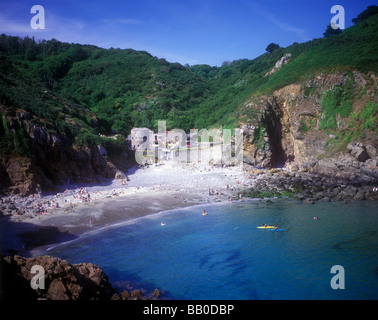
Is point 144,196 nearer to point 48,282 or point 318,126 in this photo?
point 48,282

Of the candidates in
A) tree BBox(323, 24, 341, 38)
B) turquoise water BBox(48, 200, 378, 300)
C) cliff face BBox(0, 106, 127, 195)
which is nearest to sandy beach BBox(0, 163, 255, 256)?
cliff face BBox(0, 106, 127, 195)

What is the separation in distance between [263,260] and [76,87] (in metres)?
72.8

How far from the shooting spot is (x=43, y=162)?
27.5 meters

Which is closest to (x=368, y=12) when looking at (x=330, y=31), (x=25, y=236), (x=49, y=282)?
(x=330, y=31)

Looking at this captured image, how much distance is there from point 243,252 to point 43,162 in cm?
2178

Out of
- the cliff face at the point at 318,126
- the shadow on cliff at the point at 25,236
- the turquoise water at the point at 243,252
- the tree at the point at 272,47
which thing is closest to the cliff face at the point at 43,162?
the shadow on cliff at the point at 25,236

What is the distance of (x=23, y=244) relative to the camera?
17016 millimetres

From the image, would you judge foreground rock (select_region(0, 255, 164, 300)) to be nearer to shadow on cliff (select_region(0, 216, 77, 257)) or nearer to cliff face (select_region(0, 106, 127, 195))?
shadow on cliff (select_region(0, 216, 77, 257))

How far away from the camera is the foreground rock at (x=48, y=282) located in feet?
27.4

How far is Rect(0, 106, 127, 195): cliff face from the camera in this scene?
24.5m

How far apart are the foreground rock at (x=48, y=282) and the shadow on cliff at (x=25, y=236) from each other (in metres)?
7.31

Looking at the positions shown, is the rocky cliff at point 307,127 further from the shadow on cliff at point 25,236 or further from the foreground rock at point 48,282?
the foreground rock at point 48,282

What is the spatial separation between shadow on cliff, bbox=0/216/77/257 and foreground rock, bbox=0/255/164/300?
7.31 m
